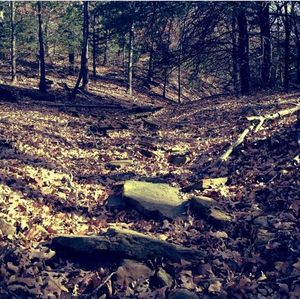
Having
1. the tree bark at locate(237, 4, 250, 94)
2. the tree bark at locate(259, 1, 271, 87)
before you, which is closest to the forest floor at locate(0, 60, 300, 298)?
the tree bark at locate(237, 4, 250, 94)

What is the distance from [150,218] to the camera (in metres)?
7.39

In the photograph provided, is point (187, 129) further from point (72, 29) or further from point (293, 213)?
point (72, 29)

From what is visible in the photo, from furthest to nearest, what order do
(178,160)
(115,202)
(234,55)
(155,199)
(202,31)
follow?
1. (234,55)
2. (202,31)
3. (178,160)
4. (115,202)
5. (155,199)

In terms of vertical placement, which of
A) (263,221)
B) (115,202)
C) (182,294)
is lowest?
(182,294)

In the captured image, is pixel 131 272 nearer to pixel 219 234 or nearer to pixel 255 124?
pixel 219 234

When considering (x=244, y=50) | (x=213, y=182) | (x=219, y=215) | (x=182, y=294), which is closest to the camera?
(x=182, y=294)

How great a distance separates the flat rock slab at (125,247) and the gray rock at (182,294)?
757 millimetres

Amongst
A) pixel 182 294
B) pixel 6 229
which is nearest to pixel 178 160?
pixel 6 229

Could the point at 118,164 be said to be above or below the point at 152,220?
above

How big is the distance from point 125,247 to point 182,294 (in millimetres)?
1202

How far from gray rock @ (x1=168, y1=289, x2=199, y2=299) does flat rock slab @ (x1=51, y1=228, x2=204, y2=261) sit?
757 millimetres

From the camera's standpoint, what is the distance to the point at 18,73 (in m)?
34.4

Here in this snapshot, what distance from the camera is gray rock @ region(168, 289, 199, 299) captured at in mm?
4867

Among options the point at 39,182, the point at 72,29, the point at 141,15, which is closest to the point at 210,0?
the point at 141,15
